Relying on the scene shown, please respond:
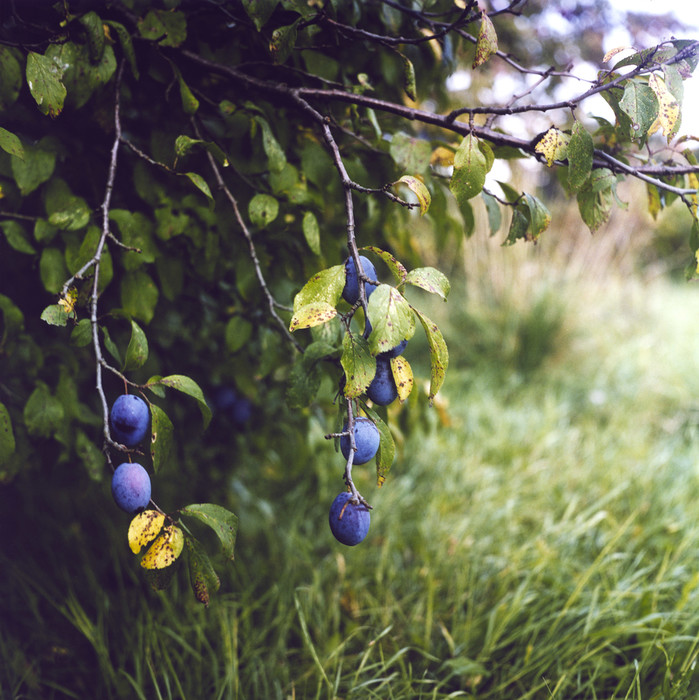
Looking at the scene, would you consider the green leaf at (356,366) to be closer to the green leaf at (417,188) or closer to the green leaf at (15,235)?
the green leaf at (417,188)

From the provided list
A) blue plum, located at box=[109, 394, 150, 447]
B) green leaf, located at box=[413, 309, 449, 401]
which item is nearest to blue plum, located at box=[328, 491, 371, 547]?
green leaf, located at box=[413, 309, 449, 401]

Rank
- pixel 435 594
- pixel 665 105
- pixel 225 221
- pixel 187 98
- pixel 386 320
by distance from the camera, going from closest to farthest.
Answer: pixel 386 320 → pixel 665 105 → pixel 187 98 → pixel 225 221 → pixel 435 594

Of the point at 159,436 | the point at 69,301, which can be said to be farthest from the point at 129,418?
the point at 69,301

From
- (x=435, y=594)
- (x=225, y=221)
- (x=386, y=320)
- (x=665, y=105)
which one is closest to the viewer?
(x=386, y=320)

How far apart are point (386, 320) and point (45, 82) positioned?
1.59ft

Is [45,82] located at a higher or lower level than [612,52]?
lower

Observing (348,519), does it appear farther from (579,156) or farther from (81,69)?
(81,69)

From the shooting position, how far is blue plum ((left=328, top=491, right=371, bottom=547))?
1.87 feet

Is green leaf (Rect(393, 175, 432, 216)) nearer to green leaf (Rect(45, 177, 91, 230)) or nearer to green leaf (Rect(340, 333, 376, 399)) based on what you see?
green leaf (Rect(340, 333, 376, 399))

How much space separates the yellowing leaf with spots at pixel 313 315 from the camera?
533 mm

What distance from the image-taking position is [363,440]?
56cm

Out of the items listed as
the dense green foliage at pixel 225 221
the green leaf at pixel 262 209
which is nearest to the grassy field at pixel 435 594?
the dense green foliage at pixel 225 221

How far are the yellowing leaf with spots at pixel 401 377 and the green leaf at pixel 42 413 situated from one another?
528 millimetres

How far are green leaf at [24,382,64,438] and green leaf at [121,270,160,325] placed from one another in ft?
0.57
